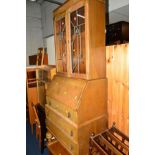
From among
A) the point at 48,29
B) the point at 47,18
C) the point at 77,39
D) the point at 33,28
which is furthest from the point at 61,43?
the point at 33,28

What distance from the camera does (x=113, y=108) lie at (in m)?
2.04

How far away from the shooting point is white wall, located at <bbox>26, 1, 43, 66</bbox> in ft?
15.5

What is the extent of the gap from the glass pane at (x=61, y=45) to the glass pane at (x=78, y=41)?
250mm

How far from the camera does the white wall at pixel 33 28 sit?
472 centimetres

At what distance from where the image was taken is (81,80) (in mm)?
1996

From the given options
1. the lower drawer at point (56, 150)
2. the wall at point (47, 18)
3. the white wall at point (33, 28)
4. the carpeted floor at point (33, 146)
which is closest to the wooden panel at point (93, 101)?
the lower drawer at point (56, 150)

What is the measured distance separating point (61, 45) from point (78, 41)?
49 cm

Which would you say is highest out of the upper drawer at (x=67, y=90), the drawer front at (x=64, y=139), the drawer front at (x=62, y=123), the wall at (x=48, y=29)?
the wall at (x=48, y=29)

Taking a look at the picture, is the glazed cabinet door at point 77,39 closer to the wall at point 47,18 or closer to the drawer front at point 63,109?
the drawer front at point 63,109

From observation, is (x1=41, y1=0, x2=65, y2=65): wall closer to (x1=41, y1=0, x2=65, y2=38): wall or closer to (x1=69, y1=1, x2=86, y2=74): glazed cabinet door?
(x1=41, y1=0, x2=65, y2=38): wall

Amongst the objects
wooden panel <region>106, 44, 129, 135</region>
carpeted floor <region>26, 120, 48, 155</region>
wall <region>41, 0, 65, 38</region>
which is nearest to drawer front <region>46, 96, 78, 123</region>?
wooden panel <region>106, 44, 129, 135</region>

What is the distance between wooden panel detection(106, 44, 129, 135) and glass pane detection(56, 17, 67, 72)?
0.73m
